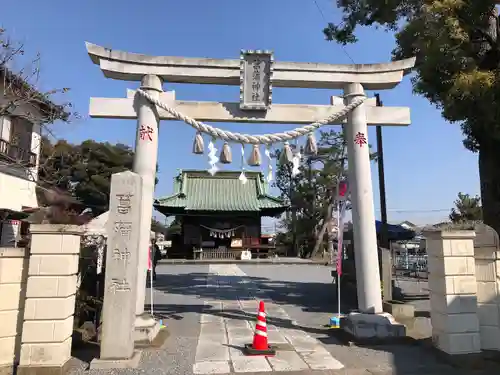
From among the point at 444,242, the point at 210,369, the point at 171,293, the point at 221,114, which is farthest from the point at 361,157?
the point at 171,293

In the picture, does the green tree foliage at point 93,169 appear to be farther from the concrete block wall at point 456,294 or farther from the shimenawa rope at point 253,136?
the concrete block wall at point 456,294

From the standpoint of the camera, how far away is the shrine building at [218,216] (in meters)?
28.9

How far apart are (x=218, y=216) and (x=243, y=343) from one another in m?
23.1

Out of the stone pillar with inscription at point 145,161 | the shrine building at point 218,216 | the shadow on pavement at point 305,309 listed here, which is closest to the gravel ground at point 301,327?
the shadow on pavement at point 305,309

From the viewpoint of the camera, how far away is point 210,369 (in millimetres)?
5277

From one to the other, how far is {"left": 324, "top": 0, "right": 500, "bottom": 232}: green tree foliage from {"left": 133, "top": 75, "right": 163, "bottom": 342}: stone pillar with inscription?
19.9 feet

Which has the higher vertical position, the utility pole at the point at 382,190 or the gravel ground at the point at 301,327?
the utility pole at the point at 382,190

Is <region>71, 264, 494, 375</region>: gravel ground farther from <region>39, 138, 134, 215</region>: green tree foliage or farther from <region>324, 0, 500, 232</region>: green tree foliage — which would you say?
<region>39, 138, 134, 215</region>: green tree foliage

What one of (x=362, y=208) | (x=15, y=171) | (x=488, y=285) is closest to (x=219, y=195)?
(x=15, y=171)

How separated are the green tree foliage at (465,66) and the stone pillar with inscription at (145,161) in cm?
606

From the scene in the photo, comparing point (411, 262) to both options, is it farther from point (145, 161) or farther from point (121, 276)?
point (121, 276)

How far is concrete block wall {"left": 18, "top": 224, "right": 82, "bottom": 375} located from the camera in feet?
16.3

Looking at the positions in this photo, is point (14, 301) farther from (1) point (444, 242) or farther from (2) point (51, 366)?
(1) point (444, 242)

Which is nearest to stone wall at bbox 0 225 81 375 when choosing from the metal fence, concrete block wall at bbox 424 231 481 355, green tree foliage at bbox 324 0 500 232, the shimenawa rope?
the shimenawa rope
